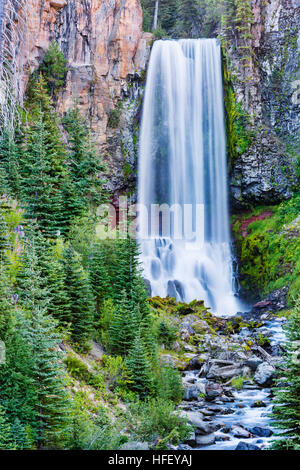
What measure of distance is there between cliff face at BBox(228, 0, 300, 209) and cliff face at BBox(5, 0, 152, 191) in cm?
895

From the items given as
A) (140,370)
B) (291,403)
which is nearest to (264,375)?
(140,370)

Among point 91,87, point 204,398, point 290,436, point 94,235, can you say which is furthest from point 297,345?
point 91,87

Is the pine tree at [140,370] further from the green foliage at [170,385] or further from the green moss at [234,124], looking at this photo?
the green moss at [234,124]

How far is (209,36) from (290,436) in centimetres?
4148

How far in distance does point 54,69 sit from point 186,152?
42.5 ft

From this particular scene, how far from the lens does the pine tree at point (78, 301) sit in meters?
14.8

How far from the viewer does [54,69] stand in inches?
1341

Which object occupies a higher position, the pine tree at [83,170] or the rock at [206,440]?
the pine tree at [83,170]

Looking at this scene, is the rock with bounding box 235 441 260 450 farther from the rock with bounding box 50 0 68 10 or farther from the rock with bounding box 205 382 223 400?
the rock with bounding box 50 0 68 10

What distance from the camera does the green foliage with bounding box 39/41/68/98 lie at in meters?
34.1

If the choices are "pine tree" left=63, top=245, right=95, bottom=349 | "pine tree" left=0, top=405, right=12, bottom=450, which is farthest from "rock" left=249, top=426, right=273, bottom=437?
"pine tree" left=0, top=405, right=12, bottom=450

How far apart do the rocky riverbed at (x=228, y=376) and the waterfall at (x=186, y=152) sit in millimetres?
11704

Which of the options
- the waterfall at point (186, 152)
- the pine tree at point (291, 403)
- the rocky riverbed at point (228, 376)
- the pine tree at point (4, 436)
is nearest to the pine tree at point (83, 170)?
the rocky riverbed at point (228, 376)

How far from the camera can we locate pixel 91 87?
36.0m
